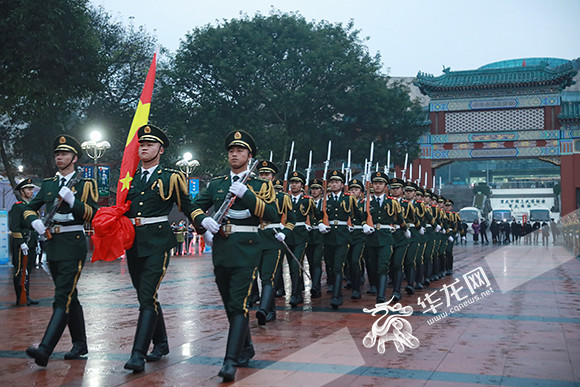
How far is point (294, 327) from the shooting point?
7879 millimetres

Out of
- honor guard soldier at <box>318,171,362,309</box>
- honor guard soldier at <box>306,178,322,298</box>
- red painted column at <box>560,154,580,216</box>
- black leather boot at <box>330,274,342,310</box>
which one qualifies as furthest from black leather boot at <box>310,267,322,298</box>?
red painted column at <box>560,154,580,216</box>

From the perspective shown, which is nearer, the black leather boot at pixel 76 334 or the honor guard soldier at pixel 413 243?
the black leather boot at pixel 76 334

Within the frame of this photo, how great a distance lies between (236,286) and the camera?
18.6 ft

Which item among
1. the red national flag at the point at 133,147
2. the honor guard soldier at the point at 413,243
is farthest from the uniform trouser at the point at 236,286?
the honor guard soldier at the point at 413,243

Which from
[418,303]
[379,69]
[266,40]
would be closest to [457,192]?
[379,69]

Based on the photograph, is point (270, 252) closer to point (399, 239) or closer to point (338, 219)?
point (338, 219)

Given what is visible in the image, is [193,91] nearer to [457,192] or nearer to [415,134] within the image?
[415,134]

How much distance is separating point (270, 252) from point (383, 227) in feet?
7.69

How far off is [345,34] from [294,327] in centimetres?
2621

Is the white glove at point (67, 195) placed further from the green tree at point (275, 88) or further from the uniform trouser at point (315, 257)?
the green tree at point (275, 88)

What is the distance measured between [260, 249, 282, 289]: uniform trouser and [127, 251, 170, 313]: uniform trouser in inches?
97.2

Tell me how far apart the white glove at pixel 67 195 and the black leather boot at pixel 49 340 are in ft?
3.17

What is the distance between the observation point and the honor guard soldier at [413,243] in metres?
11.6

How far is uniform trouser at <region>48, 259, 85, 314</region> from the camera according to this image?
6.02 m
